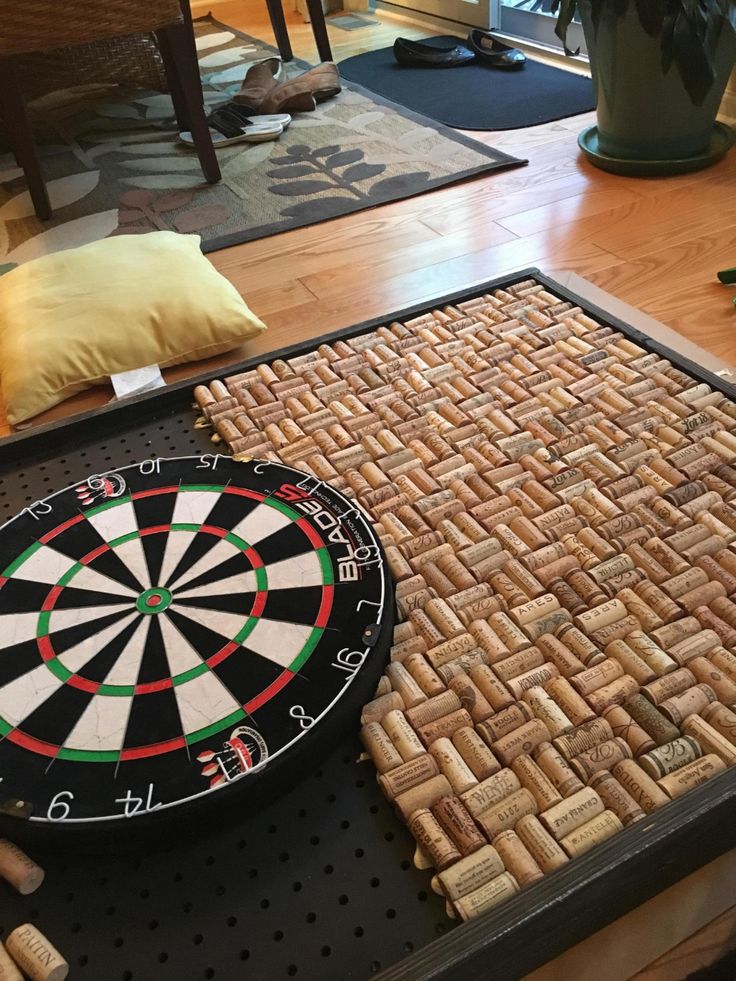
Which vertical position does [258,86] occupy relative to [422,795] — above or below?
above

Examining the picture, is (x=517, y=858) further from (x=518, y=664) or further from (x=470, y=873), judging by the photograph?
(x=518, y=664)

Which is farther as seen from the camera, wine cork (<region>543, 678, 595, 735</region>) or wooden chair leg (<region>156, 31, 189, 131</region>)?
wooden chair leg (<region>156, 31, 189, 131</region>)

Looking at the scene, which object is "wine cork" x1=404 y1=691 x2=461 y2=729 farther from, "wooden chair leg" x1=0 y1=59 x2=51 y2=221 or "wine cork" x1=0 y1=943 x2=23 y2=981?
"wooden chair leg" x1=0 y1=59 x2=51 y2=221

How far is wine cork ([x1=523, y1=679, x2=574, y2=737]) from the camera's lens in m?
0.91

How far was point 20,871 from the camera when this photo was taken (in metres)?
0.81

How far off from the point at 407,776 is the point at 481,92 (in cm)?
267

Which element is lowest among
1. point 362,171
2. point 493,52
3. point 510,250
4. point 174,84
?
point 510,250

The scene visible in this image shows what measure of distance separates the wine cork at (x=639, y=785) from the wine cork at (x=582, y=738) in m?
0.03

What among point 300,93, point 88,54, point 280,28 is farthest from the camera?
point 280,28

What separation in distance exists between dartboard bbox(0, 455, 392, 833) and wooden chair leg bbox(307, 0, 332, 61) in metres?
2.69

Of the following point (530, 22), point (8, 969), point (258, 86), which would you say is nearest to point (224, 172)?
point (258, 86)

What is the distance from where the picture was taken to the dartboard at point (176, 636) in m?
0.83

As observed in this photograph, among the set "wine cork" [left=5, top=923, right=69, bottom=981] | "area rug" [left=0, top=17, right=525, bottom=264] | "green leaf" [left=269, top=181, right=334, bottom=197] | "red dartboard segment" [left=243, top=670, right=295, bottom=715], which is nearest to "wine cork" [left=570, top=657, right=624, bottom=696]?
"red dartboard segment" [left=243, top=670, right=295, bottom=715]

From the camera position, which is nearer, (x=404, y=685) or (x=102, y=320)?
(x=404, y=685)
